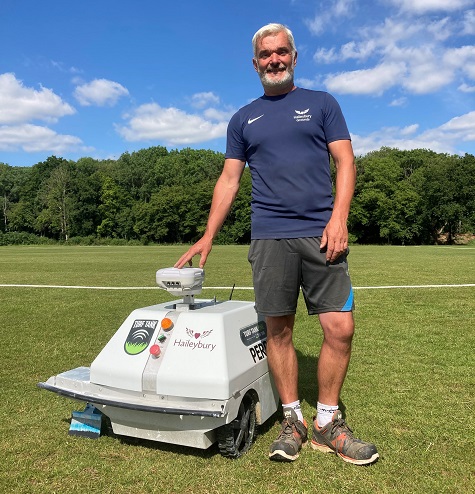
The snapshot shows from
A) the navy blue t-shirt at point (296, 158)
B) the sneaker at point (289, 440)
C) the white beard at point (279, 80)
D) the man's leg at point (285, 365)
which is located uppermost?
the white beard at point (279, 80)

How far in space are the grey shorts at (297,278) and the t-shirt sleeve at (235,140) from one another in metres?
0.65

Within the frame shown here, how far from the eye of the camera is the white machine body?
2.74 m

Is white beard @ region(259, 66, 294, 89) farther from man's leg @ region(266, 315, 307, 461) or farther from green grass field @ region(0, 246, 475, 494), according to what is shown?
green grass field @ region(0, 246, 475, 494)

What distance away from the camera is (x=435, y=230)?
68.9 metres

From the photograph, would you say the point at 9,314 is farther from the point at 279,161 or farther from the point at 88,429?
the point at 279,161

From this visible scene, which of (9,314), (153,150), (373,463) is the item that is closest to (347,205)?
(373,463)

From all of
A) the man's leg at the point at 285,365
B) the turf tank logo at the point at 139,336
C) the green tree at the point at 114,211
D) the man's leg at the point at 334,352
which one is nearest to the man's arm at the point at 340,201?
the man's leg at the point at 334,352

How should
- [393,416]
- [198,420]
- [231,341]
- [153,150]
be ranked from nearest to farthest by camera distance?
[198,420]
[231,341]
[393,416]
[153,150]

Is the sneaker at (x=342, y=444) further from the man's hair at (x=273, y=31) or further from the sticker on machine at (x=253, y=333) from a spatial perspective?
the man's hair at (x=273, y=31)

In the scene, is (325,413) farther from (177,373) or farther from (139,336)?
(139,336)

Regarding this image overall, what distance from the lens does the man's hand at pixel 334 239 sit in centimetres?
282

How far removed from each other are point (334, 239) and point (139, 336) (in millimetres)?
1346

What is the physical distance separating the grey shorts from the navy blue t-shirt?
0.09 metres

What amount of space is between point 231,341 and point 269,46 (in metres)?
1.82
